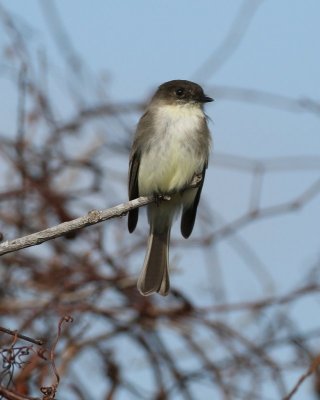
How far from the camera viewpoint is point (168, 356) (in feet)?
16.5

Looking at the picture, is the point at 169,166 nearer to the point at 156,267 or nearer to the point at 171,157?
the point at 171,157

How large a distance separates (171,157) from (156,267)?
640 millimetres

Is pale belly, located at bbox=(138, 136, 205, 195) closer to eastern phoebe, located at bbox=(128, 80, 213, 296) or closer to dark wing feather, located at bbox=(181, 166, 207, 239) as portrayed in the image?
eastern phoebe, located at bbox=(128, 80, 213, 296)

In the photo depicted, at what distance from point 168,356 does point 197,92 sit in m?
1.45

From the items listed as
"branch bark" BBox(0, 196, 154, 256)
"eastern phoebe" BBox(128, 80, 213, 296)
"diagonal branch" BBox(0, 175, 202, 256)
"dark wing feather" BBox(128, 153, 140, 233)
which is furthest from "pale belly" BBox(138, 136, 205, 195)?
"branch bark" BBox(0, 196, 154, 256)

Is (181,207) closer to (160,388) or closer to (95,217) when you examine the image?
(160,388)

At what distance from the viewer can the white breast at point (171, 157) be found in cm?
452

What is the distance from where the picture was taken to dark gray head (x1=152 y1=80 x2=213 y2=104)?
16.1 ft

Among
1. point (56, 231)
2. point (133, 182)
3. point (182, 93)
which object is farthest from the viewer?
point (182, 93)

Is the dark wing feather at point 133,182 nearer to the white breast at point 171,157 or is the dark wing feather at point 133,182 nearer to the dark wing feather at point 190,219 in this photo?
the white breast at point 171,157

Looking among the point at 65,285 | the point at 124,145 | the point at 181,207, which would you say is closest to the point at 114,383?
the point at 65,285

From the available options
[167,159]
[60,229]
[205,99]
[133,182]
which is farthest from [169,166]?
[60,229]

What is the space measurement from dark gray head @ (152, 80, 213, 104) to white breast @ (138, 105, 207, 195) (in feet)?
0.64

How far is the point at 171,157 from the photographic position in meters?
4.54
